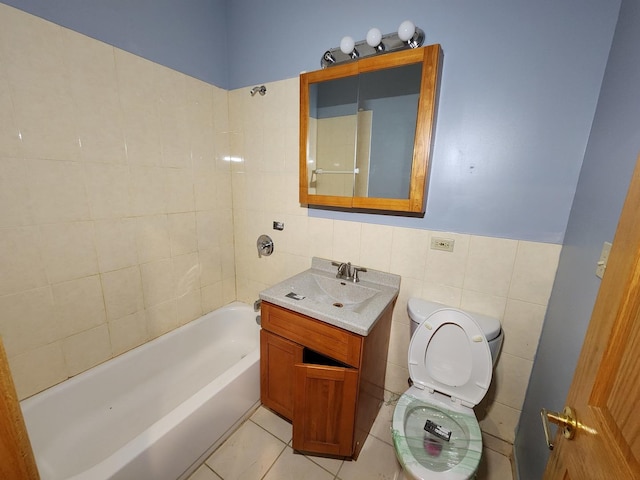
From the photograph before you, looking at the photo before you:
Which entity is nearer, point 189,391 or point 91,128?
point 91,128

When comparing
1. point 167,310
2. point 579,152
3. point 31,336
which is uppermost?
point 579,152

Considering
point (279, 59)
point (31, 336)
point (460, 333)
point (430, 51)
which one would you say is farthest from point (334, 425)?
point (279, 59)

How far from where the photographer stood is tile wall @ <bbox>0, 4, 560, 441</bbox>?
3.85 feet

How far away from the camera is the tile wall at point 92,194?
3.76ft

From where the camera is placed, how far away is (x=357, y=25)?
1424 mm

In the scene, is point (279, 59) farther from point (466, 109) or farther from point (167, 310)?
point (167, 310)

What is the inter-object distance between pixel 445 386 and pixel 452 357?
15 cm

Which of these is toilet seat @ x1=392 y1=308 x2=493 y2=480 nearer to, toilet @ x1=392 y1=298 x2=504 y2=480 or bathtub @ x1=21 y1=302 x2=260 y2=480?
toilet @ x1=392 y1=298 x2=504 y2=480

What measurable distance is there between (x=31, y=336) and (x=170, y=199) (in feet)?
3.06

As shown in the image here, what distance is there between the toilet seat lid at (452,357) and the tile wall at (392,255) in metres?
0.23

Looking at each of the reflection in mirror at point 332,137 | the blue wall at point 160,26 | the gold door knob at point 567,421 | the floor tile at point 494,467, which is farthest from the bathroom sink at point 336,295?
the blue wall at point 160,26

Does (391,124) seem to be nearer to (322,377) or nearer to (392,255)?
(392,255)

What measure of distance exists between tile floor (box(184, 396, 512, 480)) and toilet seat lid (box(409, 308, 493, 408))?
17.8 inches

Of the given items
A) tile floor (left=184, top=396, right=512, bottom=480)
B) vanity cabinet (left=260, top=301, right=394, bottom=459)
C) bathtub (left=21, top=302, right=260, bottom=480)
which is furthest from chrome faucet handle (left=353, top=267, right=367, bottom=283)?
tile floor (left=184, top=396, right=512, bottom=480)
